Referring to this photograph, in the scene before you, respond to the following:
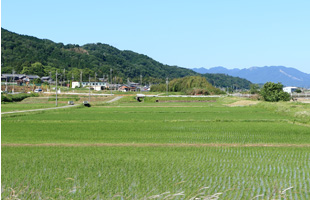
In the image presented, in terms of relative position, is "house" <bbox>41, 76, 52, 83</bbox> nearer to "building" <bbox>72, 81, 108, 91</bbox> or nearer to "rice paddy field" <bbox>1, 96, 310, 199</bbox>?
"building" <bbox>72, 81, 108, 91</bbox>

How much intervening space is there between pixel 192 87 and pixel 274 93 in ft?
129

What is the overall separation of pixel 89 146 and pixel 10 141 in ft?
15.3

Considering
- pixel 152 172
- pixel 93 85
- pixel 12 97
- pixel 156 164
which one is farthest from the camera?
pixel 93 85

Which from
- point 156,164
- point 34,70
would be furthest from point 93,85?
point 156,164

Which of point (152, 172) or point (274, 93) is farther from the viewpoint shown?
point (274, 93)

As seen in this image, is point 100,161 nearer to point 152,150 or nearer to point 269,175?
point 152,150

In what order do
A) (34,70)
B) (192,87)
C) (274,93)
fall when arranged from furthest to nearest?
(34,70) → (192,87) → (274,93)

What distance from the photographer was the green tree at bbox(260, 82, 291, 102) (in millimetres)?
73125

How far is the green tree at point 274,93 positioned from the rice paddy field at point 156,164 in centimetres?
5047

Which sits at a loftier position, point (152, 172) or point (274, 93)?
point (274, 93)

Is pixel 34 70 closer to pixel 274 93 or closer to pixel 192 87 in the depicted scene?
pixel 192 87

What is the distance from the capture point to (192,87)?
111 m

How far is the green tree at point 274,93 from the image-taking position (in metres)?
Result: 73.1

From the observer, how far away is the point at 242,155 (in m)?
15.6
